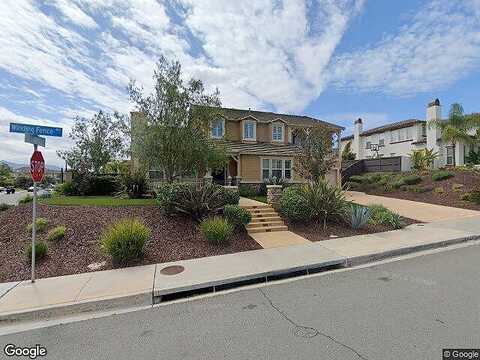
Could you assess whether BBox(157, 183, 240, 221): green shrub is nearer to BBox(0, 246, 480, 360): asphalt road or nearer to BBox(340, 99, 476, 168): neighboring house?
BBox(0, 246, 480, 360): asphalt road

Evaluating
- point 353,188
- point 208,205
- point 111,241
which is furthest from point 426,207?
point 111,241

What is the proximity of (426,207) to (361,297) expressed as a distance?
43.5 ft

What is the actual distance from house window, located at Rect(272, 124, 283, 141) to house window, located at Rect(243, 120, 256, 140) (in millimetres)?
1834

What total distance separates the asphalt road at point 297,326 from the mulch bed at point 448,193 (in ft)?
43.4

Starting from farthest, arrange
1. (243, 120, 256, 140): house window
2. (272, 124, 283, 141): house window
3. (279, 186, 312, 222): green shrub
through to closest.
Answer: (272, 124, 283, 141): house window, (243, 120, 256, 140): house window, (279, 186, 312, 222): green shrub

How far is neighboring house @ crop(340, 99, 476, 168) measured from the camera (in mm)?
26453

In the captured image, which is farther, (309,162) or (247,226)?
(309,162)

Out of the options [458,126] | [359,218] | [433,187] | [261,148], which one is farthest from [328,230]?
[458,126]

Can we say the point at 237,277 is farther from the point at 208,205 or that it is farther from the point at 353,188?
the point at 353,188

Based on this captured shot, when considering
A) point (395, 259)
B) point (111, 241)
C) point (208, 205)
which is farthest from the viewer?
point (208, 205)

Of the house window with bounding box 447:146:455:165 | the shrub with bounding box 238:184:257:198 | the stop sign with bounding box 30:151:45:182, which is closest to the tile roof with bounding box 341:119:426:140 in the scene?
the house window with bounding box 447:146:455:165

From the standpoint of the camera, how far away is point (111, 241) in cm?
638

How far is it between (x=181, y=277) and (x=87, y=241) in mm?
3783

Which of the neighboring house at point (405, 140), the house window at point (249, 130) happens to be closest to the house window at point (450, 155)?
the neighboring house at point (405, 140)
